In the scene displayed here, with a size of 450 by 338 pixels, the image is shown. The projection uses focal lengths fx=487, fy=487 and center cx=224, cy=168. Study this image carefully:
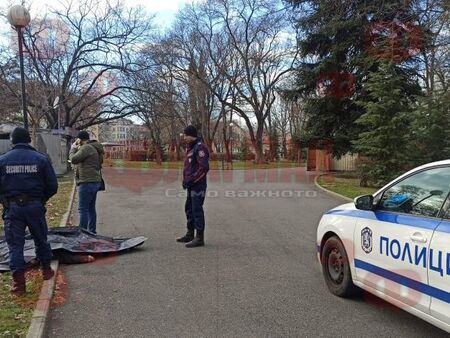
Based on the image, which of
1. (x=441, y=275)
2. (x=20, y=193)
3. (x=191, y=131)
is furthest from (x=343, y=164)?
(x=441, y=275)

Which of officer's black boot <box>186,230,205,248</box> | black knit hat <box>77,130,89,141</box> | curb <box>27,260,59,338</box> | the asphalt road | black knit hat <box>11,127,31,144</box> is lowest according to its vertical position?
the asphalt road

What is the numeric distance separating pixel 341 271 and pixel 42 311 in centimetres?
312

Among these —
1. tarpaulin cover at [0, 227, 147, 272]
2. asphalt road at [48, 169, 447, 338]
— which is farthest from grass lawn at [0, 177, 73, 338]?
tarpaulin cover at [0, 227, 147, 272]

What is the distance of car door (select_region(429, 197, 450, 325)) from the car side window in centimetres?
21

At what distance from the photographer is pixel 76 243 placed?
7273 millimetres

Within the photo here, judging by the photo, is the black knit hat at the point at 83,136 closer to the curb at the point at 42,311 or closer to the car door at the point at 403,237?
the curb at the point at 42,311

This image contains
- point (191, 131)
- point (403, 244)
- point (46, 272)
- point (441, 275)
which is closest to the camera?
point (441, 275)

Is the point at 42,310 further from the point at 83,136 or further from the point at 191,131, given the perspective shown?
the point at 83,136

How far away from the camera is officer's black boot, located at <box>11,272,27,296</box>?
17.4 ft

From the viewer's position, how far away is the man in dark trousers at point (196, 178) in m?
8.01

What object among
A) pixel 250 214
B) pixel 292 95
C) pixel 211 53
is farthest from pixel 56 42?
pixel 250 214

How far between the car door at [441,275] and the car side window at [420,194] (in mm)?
212

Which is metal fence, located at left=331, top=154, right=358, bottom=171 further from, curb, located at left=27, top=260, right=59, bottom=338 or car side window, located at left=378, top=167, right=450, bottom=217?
curb, located at left=27, top=260, right=59, bottom=338

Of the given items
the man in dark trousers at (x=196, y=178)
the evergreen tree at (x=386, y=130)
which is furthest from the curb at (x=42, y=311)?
the evergreen tree at (x=386, y=130)
